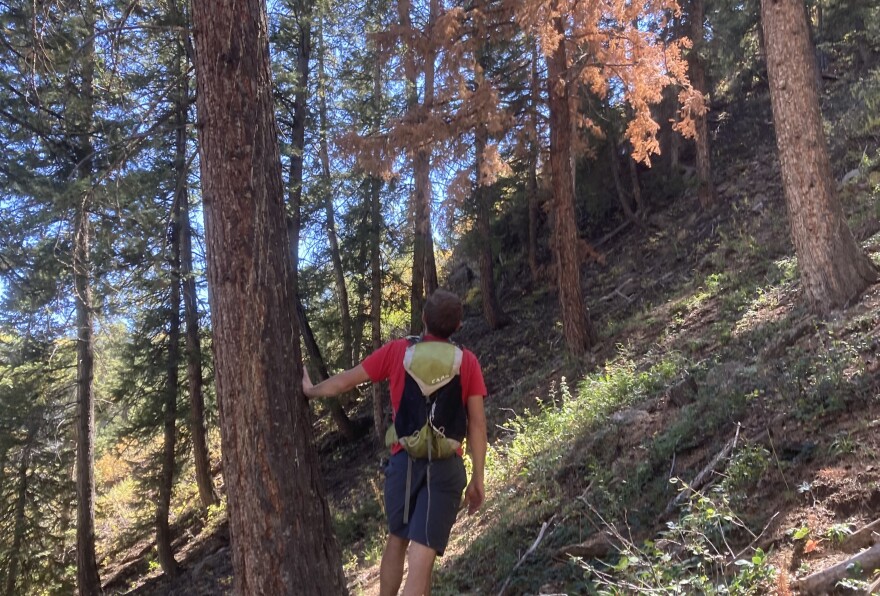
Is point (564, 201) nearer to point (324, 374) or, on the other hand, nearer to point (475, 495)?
point (324, 374)

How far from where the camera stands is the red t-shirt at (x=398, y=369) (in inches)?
160

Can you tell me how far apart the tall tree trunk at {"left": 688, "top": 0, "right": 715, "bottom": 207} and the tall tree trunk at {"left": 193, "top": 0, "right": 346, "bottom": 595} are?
15220mm

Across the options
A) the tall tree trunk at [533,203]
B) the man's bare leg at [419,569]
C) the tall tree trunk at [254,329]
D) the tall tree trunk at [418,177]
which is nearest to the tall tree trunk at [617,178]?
the tall tree trunk at [533,203]

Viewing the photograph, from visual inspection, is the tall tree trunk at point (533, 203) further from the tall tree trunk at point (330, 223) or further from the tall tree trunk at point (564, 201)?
the tall tree trunk at point (330, 223)

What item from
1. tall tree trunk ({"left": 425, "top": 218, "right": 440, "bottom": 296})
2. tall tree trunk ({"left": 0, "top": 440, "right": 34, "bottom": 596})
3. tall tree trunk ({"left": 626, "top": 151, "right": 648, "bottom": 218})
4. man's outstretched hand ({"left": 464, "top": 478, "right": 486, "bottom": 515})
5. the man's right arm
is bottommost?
tall tree trunk ({"left": 0, "top": 440, "right": 34, "bottom": 596})

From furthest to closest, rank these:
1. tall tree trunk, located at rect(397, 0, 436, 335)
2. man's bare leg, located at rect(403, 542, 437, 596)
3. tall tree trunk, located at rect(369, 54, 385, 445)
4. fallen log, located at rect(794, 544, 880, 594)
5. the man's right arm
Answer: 1. tall tree trunk, located at rect(369, 54, 385, 445)
2. tall tree trunk, located at rect(397, 0, 436, 335)
3. the man's right arm
4. man's bare leg, located at rect(403, 542, 437, 596)
5. fallen log, located at rect(794, 544, 880, 594)

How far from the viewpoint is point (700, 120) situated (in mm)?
17734

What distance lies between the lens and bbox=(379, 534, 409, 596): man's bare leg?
4109 millimetres

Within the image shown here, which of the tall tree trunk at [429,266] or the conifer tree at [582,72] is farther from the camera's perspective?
the tall tree trunk at [429,266]

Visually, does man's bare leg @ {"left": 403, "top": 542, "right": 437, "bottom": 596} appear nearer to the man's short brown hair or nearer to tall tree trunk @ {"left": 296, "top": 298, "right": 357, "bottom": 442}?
the man's short brown hair

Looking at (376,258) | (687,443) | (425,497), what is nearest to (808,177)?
(687,443)

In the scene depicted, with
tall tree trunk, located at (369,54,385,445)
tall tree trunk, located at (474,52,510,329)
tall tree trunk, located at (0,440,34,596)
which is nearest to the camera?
tall tree trunk, located at (0,440,34,596)

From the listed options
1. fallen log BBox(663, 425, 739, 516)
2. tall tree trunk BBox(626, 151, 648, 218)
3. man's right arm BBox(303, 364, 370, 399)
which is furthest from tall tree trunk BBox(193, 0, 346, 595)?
tall tree trunk BBox(626, 151, 648, 218)

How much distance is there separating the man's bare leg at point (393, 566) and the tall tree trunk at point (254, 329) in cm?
25
